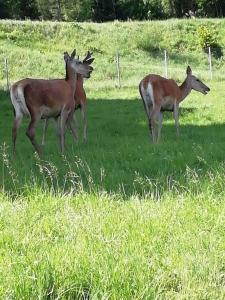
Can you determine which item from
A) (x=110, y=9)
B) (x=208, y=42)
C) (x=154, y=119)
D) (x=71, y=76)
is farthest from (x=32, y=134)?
(x=110, y=9)

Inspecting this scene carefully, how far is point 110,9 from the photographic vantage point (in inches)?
2667

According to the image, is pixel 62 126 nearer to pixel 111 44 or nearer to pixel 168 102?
pixel 168 102

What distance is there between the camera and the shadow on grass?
6.62 m

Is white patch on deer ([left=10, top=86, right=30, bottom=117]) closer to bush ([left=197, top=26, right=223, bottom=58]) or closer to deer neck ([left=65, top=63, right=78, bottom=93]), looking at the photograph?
deer neck ([left=65, top=63, right=78, bottom=93])

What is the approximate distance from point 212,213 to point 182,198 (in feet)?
1.39

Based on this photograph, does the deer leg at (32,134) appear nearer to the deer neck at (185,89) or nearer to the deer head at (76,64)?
the deer head at (76,64)

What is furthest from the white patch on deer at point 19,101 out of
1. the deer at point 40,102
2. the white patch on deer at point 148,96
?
the white patch on deer at point 148,96

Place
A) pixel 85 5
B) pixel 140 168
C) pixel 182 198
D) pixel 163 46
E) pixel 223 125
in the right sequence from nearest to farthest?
pixel 182 198 < pixel 140 168 < pixel 223 125 < pixel 163 46 < pixel 85 5

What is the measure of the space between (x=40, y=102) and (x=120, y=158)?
203 cm

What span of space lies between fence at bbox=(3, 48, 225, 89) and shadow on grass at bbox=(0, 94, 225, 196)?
12523mm

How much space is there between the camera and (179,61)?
4103cm

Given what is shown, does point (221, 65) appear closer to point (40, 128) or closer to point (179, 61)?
point (179, 61)

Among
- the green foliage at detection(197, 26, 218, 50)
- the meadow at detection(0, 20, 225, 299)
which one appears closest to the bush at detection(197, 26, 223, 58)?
the green foliage at detection(197, 26, 218, 50)

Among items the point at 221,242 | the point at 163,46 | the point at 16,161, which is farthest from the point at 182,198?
the point at 163,46
